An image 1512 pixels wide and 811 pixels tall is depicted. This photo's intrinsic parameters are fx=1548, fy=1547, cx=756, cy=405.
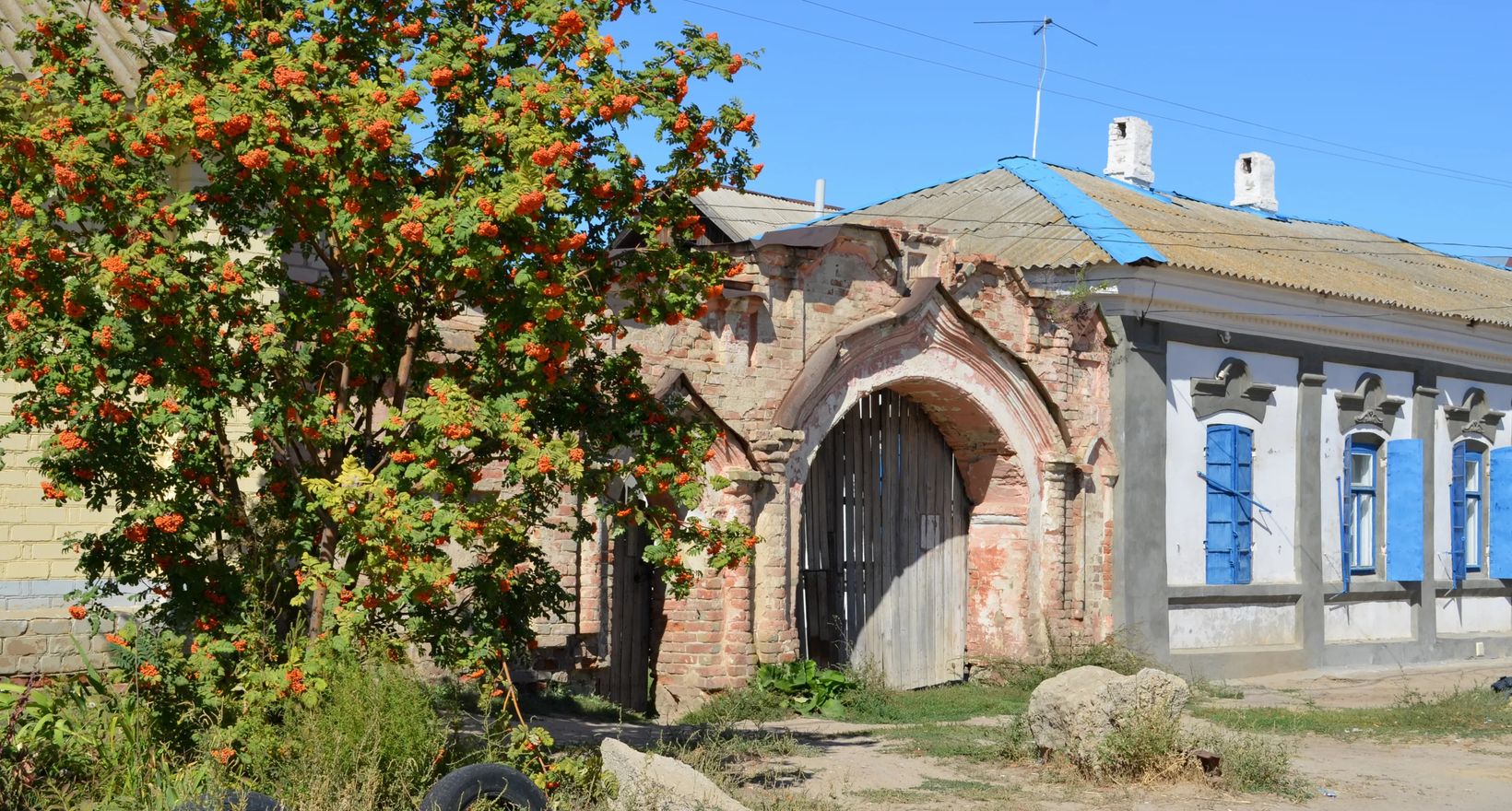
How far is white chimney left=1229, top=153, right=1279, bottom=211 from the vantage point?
2303 cm

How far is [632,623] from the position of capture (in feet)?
40.7

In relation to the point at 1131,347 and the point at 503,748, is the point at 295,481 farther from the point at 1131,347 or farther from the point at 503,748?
the point at 1131,347

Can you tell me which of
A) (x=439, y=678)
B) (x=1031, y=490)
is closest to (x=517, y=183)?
(x=439, y=678)

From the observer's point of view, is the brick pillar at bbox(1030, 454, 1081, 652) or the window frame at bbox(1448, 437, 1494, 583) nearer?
the brick pillar at bbox(1030, 454, 1081, 652)

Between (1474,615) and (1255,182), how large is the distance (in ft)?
23.6

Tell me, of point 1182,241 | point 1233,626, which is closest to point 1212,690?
point 1233,626

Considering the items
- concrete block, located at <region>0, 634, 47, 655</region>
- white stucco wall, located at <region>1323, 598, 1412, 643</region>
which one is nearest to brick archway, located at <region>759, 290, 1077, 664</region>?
white stucco wall, located at <region>1323, 598, 1412, 643</region>

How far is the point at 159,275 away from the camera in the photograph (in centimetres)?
658

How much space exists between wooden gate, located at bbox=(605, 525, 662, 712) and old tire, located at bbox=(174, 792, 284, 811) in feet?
19.4

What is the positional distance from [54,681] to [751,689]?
5.55 meters

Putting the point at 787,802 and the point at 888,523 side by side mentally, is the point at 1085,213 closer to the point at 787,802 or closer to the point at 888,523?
the point at 888,523

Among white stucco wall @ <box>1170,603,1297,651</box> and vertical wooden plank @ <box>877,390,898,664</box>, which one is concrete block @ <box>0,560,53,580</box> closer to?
vertical wooden plank @ <box>877,390,898,664</box>

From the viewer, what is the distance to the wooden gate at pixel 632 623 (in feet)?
40.1

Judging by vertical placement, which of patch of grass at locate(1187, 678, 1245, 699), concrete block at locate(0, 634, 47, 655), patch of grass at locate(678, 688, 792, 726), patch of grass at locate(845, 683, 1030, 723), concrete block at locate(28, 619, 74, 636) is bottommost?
patch of grass at locate(1187, 678, 1245, 699)
